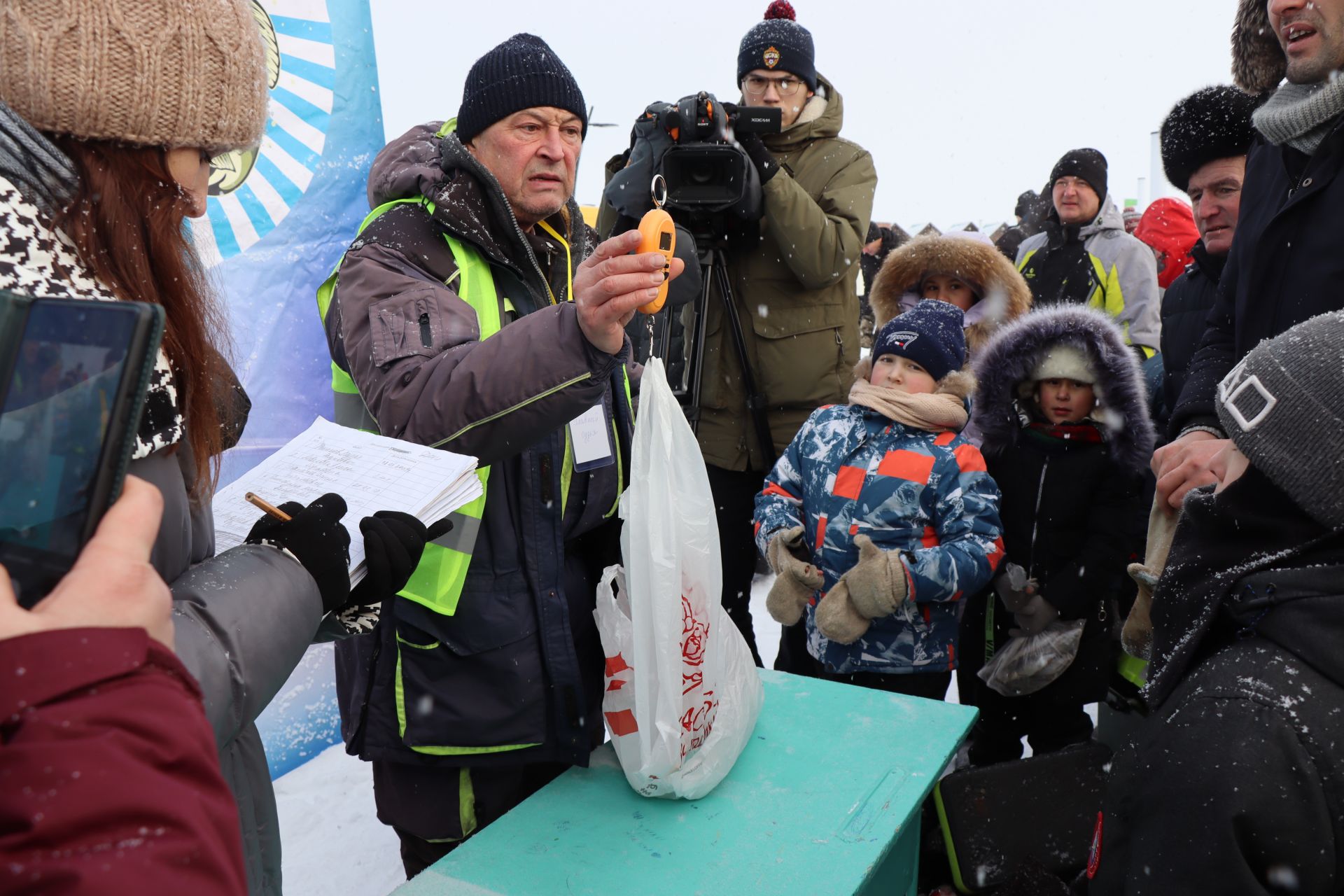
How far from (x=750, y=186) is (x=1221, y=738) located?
6.18ft

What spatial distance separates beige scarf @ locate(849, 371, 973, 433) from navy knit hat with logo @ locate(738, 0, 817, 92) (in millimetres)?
1049

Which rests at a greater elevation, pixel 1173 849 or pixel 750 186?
pixel 750 186

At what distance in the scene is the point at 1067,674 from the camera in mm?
2523

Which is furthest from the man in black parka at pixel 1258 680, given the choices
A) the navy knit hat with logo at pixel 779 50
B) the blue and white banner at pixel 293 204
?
the blue and white banner at pixel 293 204

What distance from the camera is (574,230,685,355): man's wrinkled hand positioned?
4.03 ft

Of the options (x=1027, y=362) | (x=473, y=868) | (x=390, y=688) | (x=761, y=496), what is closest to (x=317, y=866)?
(x=390, y=688)

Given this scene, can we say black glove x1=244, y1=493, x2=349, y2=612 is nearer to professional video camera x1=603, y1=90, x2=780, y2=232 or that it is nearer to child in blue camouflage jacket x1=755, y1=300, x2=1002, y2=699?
child in blue camouflage jacket x1=755, y1=300, x2=1002, y2=699

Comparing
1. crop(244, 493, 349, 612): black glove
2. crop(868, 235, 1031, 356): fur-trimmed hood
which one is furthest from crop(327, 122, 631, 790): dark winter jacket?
crop(868, 235, 1031, 356): fur-trimmed hood

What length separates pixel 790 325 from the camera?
2.69 meters

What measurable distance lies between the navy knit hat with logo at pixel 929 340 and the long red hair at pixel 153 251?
6.38ft

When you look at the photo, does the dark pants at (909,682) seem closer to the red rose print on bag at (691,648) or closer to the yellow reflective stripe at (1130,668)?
the yellow reflective stripe at (1130,668)

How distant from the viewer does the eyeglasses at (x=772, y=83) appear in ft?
9.00

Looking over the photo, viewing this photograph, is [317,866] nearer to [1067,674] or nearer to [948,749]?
[948,749]

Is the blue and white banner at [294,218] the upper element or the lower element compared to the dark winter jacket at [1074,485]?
upper
